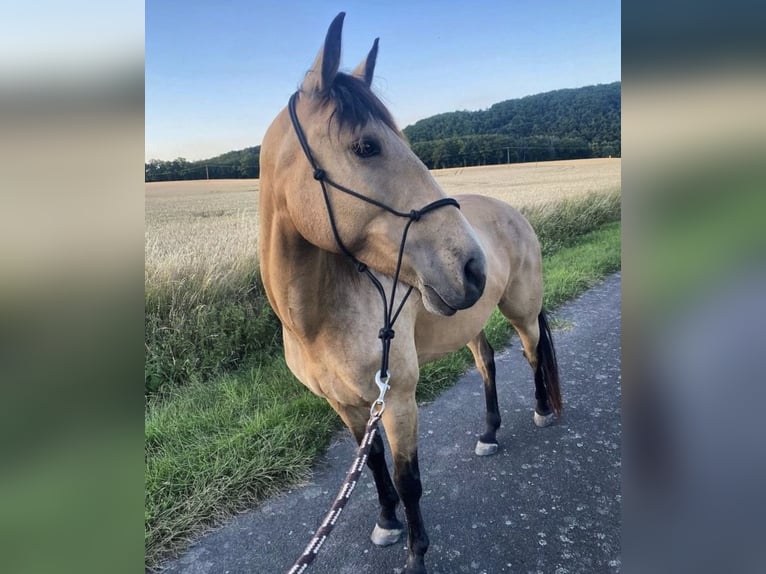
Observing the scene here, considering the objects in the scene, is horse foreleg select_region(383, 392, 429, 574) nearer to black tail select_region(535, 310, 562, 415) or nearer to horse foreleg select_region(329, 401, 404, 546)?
horse foreleg select_region(329, 401, 404, 546)

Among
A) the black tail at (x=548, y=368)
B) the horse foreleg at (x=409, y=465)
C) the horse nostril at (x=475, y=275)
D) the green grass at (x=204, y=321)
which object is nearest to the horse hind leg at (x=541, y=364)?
the black tail at (x=548, y=368)

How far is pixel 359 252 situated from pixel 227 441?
83.7 inches

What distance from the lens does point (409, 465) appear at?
2.20 meters

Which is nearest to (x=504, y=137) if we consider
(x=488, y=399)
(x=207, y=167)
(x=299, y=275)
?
(x=207, y=167)

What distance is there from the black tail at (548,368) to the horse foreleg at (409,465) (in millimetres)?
1681

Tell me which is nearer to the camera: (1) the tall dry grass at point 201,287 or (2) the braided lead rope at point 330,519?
(2) the braided lead rope at point 330,519

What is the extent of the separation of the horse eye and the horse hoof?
244cm

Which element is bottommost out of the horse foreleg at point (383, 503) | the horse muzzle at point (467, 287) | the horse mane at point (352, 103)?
the horse foreleg at point (383, 503)

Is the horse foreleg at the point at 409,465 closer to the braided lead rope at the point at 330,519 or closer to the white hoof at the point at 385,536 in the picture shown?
the white hoof at the point at 385,536

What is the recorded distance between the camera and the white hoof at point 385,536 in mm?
2473

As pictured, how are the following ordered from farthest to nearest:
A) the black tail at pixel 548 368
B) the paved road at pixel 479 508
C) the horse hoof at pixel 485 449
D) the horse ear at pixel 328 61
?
the black tail at pixel 548 368 < the horse hoof at pixel 485 449 < the paved road at pixel 479 508 < the horse ear at pixel 328 61
